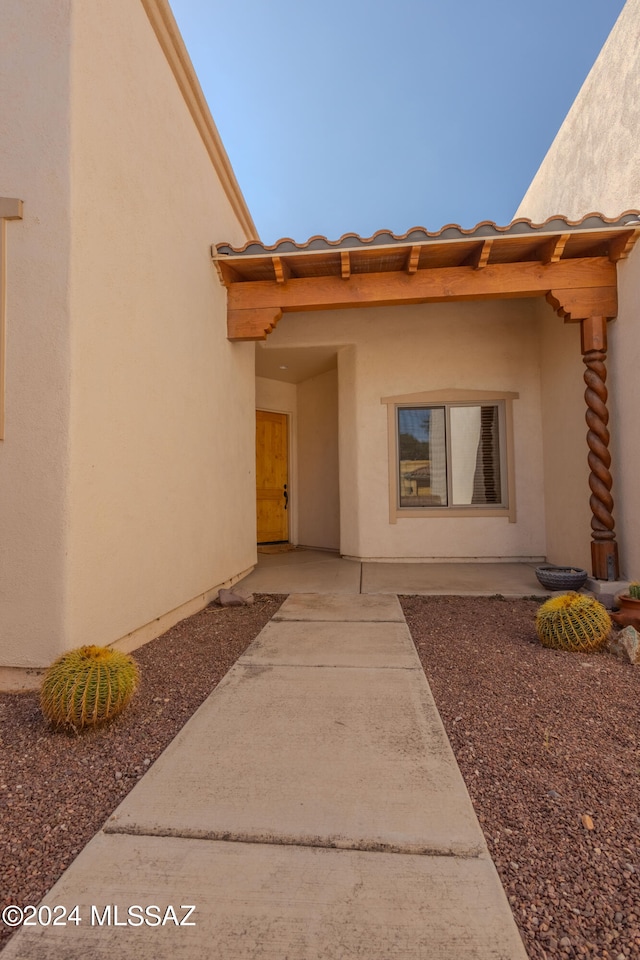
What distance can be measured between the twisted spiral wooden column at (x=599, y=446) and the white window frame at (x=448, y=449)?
1931 millimetres

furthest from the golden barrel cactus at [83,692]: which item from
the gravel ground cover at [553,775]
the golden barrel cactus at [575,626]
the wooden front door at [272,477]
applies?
the wooden front door at [272,477]

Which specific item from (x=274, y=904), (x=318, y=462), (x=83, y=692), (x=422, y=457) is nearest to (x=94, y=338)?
(x=83, y=692)

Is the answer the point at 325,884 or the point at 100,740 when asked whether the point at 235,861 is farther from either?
the point at 100,740

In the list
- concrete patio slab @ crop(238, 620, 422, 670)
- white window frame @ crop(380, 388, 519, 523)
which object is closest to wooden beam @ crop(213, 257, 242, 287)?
white window frame @ crop(380, 388, 519, 523)

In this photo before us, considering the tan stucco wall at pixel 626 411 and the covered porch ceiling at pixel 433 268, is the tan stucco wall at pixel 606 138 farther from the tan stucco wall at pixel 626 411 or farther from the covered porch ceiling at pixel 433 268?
the tan stucco wall at pixel 626 411

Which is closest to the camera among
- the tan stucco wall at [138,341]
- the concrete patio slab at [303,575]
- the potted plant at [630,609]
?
the tan stucco wall at [138,341]

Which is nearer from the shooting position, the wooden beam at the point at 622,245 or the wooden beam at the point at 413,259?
the wooden beam at the point at 622,245

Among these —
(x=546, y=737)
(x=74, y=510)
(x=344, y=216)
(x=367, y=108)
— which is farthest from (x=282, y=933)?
(x=367, y=108)

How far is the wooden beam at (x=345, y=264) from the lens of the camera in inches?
186

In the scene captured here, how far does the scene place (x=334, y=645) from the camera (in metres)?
3.44

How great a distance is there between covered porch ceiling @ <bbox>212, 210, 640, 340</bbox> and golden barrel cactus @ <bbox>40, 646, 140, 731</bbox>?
407 cm

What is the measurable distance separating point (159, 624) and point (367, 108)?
17022 mm

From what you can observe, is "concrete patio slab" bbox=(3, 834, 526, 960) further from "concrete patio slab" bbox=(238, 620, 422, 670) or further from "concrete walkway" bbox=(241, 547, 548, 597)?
"concrete walkway" bbox=(241, 547, 548, 597)

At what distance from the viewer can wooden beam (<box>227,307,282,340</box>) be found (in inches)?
213
